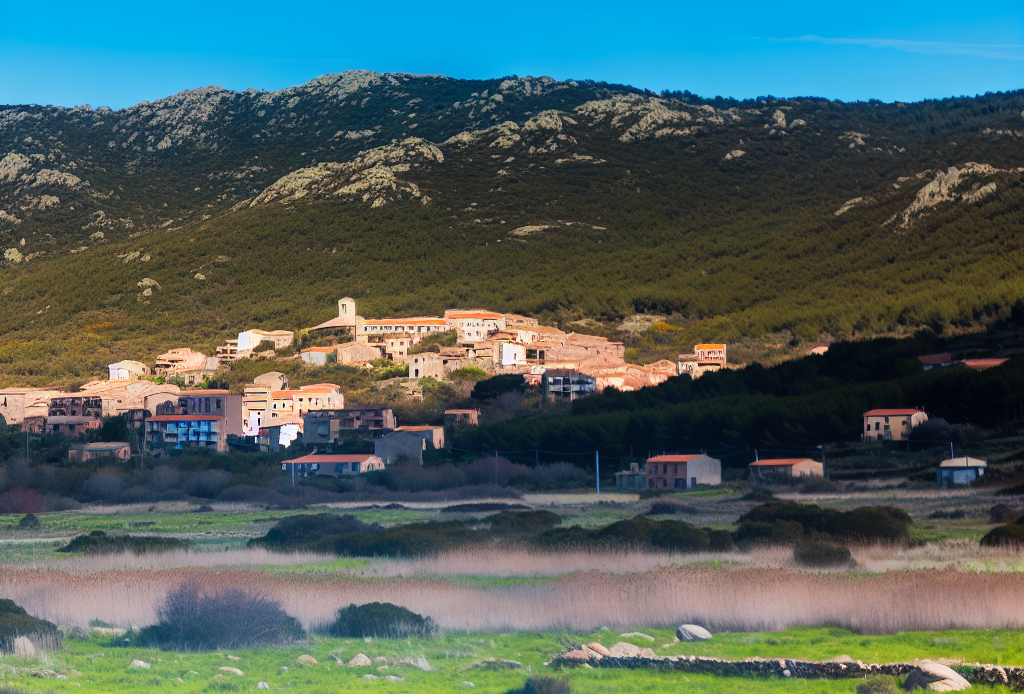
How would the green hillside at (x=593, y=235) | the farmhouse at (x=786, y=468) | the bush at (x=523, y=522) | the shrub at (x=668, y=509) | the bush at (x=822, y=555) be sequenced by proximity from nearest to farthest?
the bush at (x=822, y=555) < the bush at (x=523, y=522) < the shrub at (x=668, y=509) < the farmhouse at (x=786, y=468) < the green hillside at (x=593, y=235)

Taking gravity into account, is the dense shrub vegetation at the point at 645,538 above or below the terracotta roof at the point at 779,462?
below

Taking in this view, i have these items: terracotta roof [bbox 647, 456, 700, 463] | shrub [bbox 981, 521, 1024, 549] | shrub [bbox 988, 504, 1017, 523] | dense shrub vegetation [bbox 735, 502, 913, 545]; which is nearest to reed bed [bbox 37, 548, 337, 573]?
dense shrub vegetation [bbox 735, 502, 913, 545]

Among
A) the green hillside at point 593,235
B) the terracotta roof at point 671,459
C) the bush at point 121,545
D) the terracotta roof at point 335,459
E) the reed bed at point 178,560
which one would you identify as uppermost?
the green hillside at point 593,235

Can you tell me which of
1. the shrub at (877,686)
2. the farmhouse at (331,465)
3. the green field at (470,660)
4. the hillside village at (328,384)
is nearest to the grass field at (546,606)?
the green field at (470,660)

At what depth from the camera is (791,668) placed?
12.5 meters

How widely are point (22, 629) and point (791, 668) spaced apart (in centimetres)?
941

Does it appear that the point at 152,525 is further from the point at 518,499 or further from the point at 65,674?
the point at 65,674

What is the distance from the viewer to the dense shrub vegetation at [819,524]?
2306cm

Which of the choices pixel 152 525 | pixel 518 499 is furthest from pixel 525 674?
pixel 518 499

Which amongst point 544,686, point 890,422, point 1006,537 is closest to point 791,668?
point 544,686

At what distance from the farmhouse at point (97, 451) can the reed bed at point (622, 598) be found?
36.5 meters

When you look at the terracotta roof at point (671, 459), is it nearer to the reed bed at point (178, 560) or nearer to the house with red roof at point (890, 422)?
the house with red roof at point (890, 422)

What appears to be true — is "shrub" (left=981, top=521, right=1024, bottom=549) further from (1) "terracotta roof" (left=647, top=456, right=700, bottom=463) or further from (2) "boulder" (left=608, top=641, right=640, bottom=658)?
(1) "terracotta roof" (left=647, top=456, right=700, bottom=463)

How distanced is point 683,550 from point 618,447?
2435 cm
